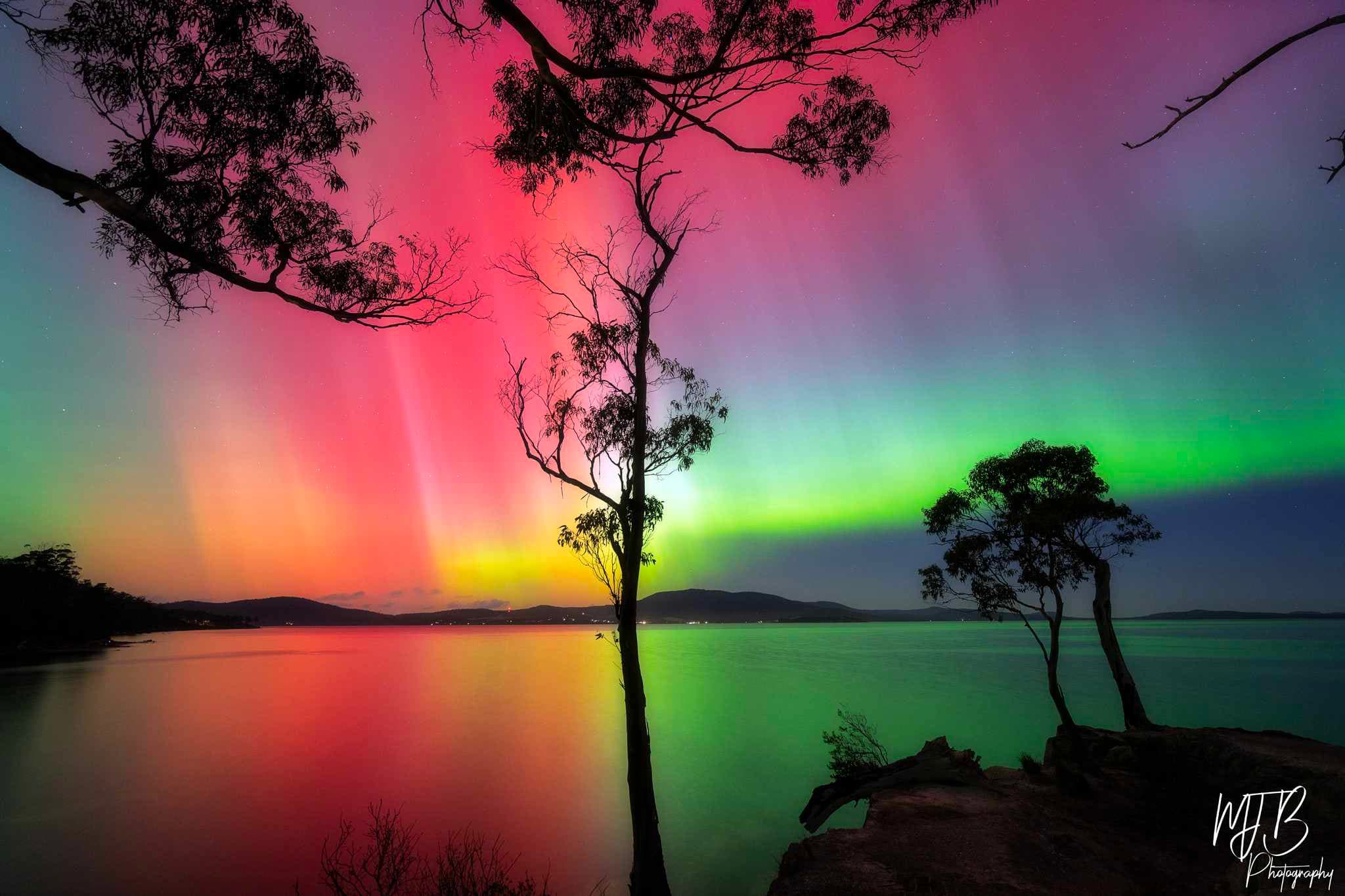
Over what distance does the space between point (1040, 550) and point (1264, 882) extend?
7.91 metres

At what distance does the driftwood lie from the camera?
10570mm

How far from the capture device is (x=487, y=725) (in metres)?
30.8

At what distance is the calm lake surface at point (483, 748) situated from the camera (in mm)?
13734

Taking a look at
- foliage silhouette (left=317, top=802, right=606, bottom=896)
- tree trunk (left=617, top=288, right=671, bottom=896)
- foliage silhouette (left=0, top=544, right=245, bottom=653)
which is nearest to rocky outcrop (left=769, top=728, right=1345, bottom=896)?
tree trunk (left=617, top=288, right=671, bottom=896)

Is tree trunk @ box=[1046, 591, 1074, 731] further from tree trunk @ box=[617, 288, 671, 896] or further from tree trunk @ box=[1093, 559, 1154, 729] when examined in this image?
tree trunk @ box=[617, 288, 671, 896]

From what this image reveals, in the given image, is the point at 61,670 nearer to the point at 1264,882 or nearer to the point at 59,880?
the point at 59,880

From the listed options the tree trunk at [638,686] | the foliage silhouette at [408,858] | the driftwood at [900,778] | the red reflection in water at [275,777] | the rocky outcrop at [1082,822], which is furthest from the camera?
the red reflection in water at [275,777]

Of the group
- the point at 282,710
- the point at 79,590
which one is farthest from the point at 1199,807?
the point at 79,590

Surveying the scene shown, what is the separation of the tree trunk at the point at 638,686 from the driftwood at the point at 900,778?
3.67 meters

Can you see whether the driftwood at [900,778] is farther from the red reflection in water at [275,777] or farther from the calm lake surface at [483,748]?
the red reflection in water at [275,777]

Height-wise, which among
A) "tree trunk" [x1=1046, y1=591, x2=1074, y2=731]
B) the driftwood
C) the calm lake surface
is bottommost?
the calm lake surface

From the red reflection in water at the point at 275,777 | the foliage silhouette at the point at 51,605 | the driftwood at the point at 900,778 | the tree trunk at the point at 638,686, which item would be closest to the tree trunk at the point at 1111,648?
the driftwood at the point at 900,778

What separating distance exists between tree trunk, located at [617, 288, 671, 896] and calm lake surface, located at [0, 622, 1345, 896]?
485 centimetres

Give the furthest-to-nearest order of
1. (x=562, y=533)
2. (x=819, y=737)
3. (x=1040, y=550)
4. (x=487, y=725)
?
(x=487, y=725) < (x=819, y=737) < (x=1040, y=550) < (x=562, y=533)
